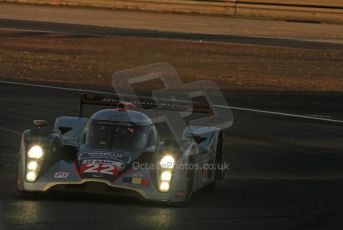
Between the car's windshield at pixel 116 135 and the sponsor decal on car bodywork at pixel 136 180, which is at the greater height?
the car's windshield at pixel 116 135

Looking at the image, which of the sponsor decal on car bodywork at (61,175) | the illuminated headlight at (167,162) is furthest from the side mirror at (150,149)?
the sponsor decal on car bodywork at (61,175)

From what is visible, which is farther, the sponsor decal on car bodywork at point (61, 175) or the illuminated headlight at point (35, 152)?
the illuminated headlight at point (35, 152)

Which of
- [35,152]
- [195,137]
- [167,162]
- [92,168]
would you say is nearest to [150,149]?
[167,162]

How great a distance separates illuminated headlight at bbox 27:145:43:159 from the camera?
41.9 ft

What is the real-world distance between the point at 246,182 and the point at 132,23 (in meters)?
35.8

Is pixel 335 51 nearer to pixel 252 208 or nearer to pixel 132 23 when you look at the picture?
pixel 132 23

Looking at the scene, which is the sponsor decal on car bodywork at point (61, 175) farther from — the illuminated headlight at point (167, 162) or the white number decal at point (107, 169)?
the illuminated headlight at point (167, 162)

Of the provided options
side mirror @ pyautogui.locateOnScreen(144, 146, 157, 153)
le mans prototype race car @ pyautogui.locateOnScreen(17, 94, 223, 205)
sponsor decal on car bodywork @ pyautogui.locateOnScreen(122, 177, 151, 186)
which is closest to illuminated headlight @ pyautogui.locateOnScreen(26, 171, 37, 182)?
le mans prototype race car @ pyautogui.locateOnScreen(17, 94, 223, 205)

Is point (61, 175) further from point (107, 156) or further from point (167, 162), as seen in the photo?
point (167, 162)

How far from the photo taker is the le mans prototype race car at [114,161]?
1248cm

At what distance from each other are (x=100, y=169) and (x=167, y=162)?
2.71 ft

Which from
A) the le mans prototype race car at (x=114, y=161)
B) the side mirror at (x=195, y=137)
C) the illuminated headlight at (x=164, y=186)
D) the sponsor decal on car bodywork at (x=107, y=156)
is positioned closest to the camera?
the le mans prototype race car at (x=114, y=161)

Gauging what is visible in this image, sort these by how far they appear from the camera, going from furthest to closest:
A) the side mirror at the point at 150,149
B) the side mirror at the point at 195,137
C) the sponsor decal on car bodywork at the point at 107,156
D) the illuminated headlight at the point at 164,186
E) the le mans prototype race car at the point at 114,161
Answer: the side mirror at the point at 195,137
the side mirror at the point at 150,149
the sponsor decal on car bodywork at the point at 107,156
the illuminated headlight at the point at 164,186
the le mans prototype race car at the point at 114,161

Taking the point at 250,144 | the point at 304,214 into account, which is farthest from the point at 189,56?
the point at 304,214
